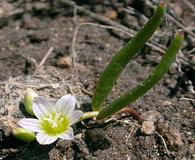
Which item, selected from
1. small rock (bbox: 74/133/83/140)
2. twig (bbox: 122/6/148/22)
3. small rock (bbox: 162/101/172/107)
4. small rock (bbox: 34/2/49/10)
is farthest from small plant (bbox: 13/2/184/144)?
small rock (bbox: 34/2/49/10)

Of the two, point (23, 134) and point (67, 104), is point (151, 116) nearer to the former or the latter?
point (67, 104)

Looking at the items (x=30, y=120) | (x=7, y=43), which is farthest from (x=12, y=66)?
(x=30, y=120)

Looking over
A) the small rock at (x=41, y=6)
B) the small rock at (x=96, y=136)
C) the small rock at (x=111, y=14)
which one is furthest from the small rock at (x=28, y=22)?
the small rock at (x=96, y=136)

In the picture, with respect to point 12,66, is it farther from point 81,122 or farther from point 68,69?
point 81,122

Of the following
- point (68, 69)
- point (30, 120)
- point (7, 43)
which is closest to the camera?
point (30, 120)

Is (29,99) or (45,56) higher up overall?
(29,99)

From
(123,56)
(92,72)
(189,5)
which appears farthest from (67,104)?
(189,5)
